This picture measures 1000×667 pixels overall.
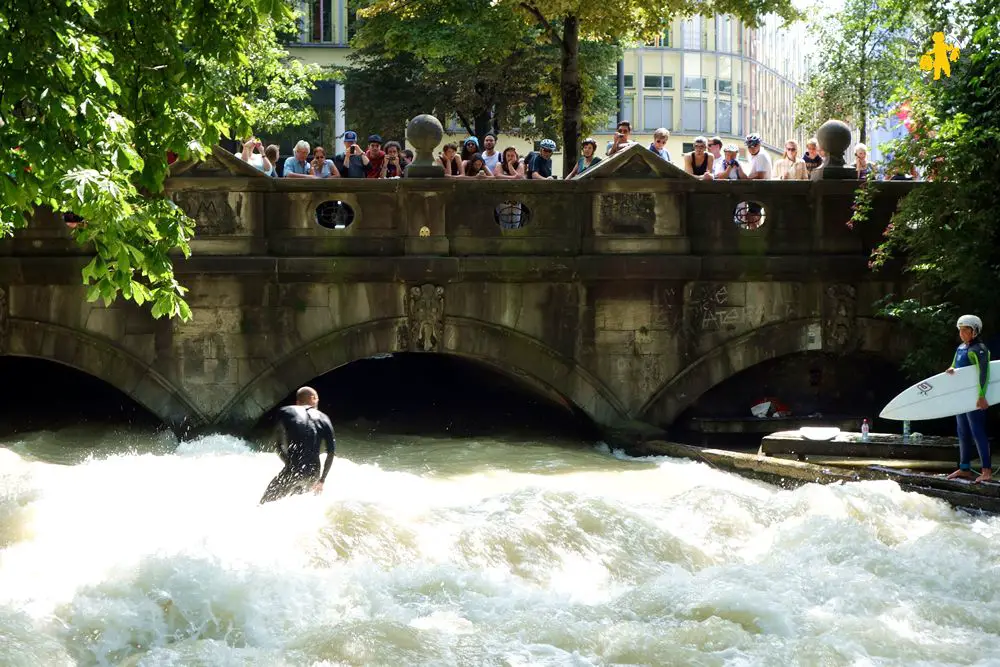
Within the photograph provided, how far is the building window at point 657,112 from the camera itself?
5531cm

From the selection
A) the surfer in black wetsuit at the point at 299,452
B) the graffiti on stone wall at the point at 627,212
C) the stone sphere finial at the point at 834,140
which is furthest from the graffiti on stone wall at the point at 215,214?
the stone sphere finial at the point at 834,140

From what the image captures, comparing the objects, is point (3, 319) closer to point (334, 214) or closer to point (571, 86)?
point (334, 214)

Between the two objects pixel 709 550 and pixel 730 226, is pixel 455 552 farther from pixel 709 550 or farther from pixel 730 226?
pixel 730 226

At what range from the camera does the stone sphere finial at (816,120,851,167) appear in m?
17.3

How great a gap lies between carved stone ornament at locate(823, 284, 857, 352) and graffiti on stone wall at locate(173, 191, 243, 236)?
7.44 meters

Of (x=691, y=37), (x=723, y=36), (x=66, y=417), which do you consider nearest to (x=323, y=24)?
(x=691, y=37)

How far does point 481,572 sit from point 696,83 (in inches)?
1894

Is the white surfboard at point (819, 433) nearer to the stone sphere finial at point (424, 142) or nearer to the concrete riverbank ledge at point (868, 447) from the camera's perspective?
the concrete riverbank ledge at point (868, 447)

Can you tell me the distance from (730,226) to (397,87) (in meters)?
18.2

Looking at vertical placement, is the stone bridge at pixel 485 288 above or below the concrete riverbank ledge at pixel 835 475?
above

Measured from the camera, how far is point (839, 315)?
57.5ft

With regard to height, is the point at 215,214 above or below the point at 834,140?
below

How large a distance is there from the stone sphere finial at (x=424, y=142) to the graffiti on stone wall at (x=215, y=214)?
218 cm

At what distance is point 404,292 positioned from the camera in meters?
17.2
